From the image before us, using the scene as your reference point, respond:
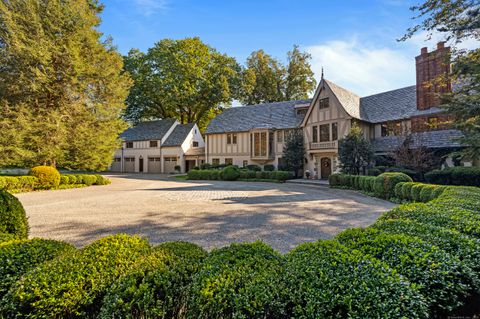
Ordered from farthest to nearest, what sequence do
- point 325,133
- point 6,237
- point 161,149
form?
point 161,149
point 325,133
point 6,237

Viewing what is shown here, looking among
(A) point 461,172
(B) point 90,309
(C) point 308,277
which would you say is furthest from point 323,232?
(A) point 461,172

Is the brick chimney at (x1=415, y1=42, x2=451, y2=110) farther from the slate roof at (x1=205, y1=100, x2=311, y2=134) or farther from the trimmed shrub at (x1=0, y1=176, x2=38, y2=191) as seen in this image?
the trimmed shrub at (x1=0, y1=176, x2=38, y2=191)

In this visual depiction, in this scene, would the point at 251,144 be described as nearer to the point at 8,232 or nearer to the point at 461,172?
the point at 461,172

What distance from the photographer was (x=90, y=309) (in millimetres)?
2107

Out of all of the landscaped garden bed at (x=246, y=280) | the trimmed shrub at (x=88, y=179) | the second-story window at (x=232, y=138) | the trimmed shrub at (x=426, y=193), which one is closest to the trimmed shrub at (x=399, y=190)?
the trimmed shrub at (x=426, y=193)

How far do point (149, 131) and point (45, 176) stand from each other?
20615 millimetres

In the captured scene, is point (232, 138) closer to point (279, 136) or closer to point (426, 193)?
point (279, 136)

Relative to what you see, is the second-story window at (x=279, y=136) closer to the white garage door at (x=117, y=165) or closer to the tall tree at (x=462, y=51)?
the tall tree at (x=462, y=51)

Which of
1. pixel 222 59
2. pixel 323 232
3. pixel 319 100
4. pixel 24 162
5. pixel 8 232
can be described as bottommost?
pixel 323 232

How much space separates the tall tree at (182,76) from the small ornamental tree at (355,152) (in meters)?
21.0

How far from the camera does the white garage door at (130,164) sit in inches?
Result: 1444

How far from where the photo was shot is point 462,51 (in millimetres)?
9078

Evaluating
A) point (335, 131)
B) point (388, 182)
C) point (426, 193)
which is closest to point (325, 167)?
point (335, 131)

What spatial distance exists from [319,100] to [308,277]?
22.2 metres
